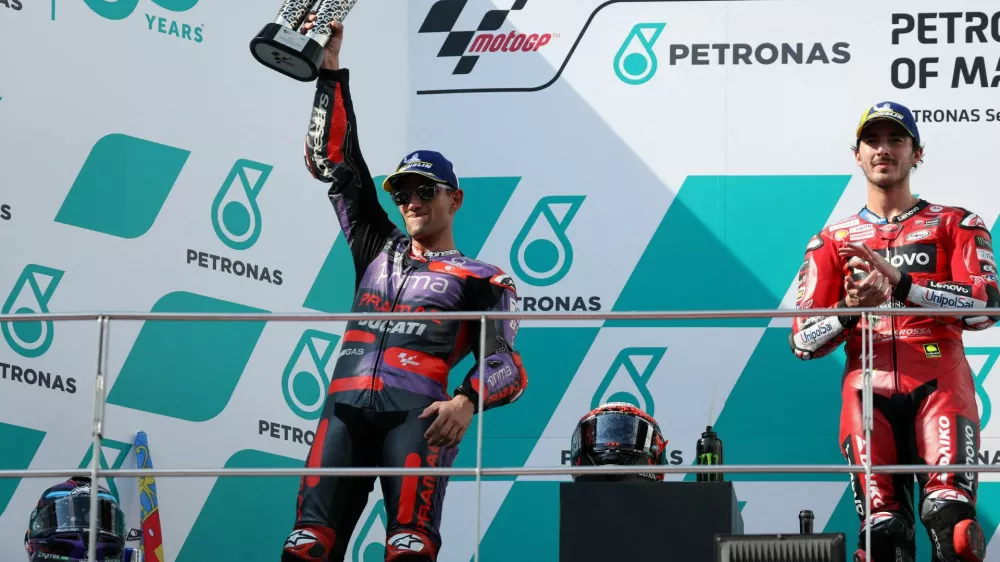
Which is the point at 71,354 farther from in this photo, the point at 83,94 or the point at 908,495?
the point at 908,495

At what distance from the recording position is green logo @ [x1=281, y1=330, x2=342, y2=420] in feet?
19.3

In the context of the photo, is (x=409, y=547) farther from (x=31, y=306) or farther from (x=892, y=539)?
(x=31, y=306)

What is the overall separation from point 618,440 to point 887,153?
1.13 metres

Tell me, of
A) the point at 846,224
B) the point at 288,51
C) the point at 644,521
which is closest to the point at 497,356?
the point at 644,521

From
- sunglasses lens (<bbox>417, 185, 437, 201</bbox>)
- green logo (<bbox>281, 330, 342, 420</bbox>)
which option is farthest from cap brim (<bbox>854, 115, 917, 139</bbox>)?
green logo (<bbox>281, 330, 342, 420</bbox>)

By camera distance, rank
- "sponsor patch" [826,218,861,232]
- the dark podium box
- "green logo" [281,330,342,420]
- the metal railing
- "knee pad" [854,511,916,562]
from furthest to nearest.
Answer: "green logo" [281,330,342,420] → "sponsor patch" [826,218,861,232] → "knee pad" [854,511,916,562] → the dark podium box → the metal railing

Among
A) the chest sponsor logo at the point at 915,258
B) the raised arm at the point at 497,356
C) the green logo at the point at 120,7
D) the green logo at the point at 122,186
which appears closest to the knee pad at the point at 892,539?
the chest sponsor logo at the point at 915,258

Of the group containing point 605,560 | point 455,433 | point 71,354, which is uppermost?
point 71,354

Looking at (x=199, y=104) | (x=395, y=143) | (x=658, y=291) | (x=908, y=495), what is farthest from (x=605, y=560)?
(x=199, y=104)

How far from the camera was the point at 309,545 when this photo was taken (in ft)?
12.7

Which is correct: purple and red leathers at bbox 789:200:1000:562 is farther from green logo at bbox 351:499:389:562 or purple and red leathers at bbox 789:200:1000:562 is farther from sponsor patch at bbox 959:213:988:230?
green logo at bbox 351:499:389:562

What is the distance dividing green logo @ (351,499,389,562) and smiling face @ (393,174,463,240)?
1.71 metres

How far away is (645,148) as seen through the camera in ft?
19.5

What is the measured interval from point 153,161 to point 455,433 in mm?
2542
